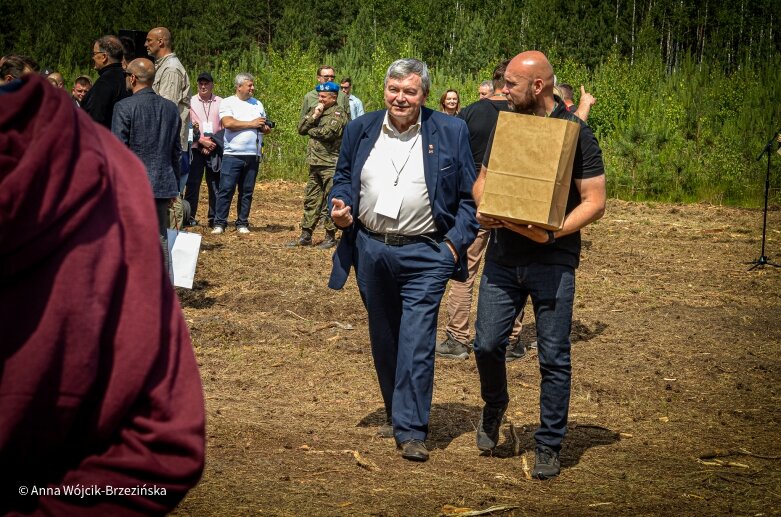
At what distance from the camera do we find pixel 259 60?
3603 cm

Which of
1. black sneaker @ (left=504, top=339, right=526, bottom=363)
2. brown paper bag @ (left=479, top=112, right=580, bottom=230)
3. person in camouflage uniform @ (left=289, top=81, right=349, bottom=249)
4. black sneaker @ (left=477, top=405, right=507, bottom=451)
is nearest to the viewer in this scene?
brown paper bag @ (left=479, top=112, right=580, bottom=230)

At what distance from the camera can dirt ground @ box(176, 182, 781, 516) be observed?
18.0 feet

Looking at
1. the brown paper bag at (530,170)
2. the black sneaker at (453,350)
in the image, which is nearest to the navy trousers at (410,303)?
the brown paper bag at (530,170)

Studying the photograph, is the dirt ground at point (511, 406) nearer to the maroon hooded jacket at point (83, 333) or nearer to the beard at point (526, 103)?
the beard at point (526, 103)

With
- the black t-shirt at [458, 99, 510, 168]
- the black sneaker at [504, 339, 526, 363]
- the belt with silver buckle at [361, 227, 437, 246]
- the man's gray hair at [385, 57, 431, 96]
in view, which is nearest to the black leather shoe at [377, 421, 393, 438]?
the belt with silver buckle at [361, 227, 437, 246]

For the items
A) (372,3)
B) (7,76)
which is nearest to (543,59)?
(7,76)

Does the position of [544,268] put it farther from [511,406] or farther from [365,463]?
[511,406]

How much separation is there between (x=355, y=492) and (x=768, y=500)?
84.9 inches

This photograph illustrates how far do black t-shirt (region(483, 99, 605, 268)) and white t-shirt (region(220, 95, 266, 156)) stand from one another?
9.93m

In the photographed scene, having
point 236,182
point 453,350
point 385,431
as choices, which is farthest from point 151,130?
point 236,182

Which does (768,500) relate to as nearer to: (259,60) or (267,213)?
(267,213)

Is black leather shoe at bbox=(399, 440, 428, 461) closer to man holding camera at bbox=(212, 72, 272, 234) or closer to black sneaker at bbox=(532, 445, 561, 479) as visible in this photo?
black sneaker at bbox=(532, 445, 561, 479)

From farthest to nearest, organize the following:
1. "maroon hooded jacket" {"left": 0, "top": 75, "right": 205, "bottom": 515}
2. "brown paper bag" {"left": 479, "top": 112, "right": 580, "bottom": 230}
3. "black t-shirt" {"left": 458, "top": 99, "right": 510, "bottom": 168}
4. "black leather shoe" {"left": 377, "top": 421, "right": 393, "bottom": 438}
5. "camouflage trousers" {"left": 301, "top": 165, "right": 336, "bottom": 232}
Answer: "camouflage trousers" {"left": 301, "top": 165, "right": 336, "bottom": 232}, "black t-shirt" {"left": 458, "top": 99, "right": 510, "bottom": 168}, "black leather shoe" {"left": 377, "top": 421, "right": 393, "bottom": 438}, "brown paper bag" {"left": 479, "top": 112, "right": 580, "bottom": 230}, "maroon hooded jacket" {"left": 0, "top": 75, "right": 205, "bottom": 515}

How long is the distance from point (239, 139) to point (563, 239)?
1020cm
